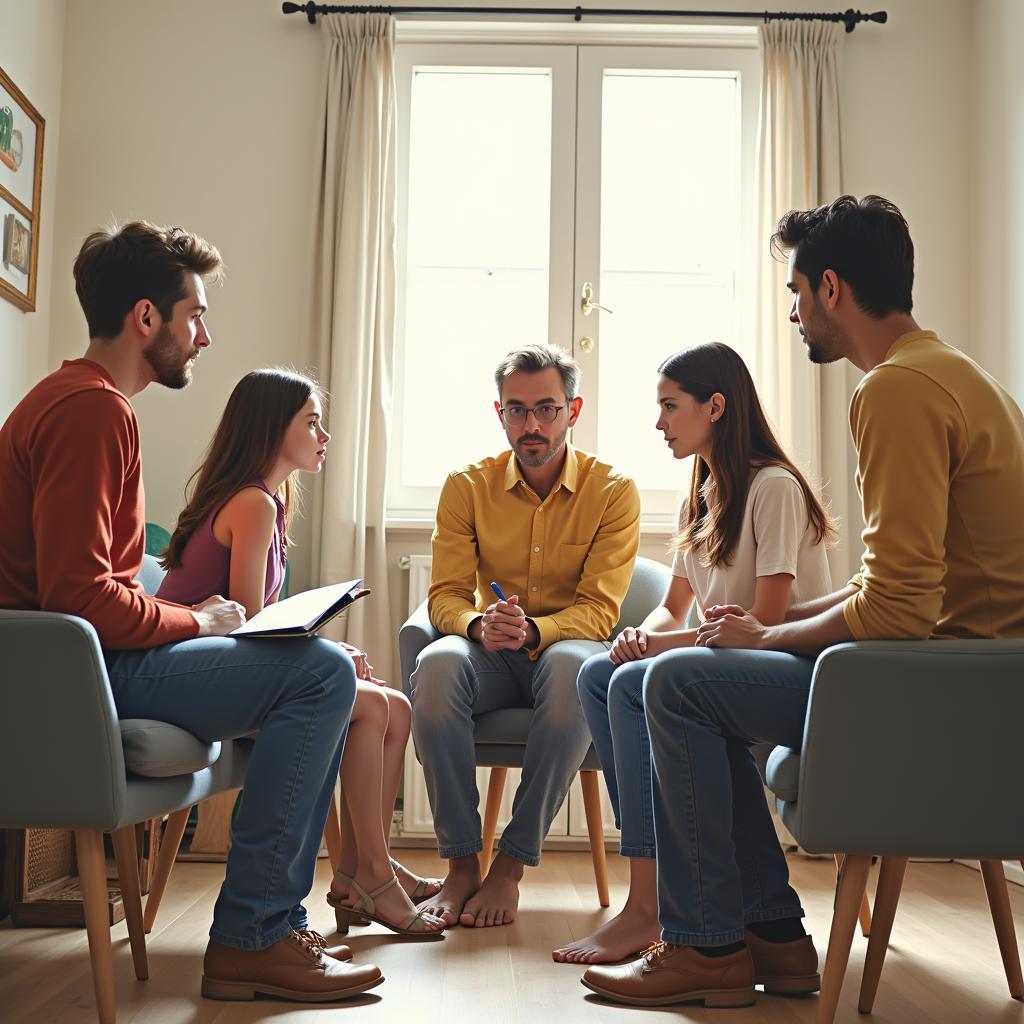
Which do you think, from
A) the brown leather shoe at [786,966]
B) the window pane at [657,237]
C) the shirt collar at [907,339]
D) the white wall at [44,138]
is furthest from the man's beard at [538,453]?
the white wall at [44,138]

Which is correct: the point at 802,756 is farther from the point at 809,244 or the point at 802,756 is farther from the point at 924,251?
the point at 924,251

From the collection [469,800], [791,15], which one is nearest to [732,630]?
[469,800]

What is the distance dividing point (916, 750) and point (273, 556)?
128 centimetres

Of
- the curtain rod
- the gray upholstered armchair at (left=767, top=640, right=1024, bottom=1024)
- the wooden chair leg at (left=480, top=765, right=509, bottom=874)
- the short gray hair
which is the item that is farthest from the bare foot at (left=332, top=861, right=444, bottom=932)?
the curtain rod

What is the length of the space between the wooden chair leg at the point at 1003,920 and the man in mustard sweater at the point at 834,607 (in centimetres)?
33

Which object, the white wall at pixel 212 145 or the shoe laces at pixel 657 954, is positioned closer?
the shoe laces at pixel 657 954

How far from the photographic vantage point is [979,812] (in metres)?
1.52

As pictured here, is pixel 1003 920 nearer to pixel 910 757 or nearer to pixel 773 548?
pixel 910 757

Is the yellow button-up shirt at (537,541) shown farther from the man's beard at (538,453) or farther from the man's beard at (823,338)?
the man's beard at (823,338)

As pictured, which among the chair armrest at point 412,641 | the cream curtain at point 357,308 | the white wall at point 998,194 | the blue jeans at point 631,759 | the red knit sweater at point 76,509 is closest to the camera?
the red knit sweater at point 76,509

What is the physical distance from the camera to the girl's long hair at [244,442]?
2146 millimetres

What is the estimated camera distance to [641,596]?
284cm

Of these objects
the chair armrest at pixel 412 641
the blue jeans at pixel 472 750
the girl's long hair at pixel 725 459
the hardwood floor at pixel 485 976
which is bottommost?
the hardwood floor at pixel 485 976

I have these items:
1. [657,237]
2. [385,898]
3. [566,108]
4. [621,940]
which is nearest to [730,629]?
[621,940]
